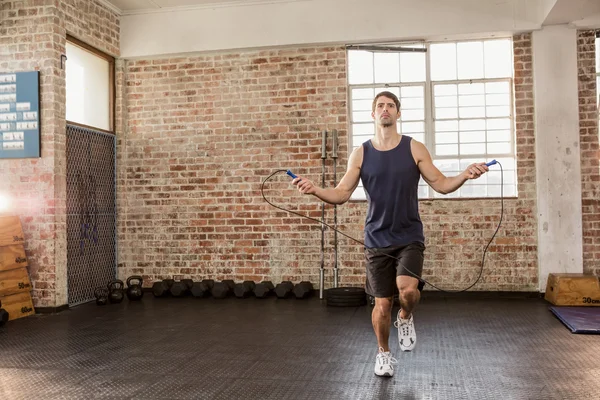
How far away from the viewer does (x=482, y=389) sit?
3.30 m

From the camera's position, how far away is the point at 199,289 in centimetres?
700

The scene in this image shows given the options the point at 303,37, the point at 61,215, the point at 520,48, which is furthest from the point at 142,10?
the point at 520,48

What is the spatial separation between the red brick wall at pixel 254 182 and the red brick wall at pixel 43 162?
1397 millimetres

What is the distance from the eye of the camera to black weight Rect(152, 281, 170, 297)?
7.07 meters

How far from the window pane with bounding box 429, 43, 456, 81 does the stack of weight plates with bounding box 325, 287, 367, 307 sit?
2746 millimetres

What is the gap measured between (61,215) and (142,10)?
9.58ft

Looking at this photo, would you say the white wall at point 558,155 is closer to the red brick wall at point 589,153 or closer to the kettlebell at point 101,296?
the red brick wall at point 589,153

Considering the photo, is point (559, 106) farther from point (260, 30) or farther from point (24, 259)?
point (24, 259)

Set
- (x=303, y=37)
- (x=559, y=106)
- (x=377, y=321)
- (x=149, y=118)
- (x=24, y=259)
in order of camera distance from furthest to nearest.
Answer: (x=149, y=118) < (x=303, y=37) < (x=559, y=106) < (x=24, y=259) < (x=377, y=321)

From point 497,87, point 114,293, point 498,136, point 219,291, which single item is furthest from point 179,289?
point 497,87

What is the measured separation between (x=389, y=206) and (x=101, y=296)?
4224mm

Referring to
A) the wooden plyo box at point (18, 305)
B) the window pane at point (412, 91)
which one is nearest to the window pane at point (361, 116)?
the window pane at point (412, 91)

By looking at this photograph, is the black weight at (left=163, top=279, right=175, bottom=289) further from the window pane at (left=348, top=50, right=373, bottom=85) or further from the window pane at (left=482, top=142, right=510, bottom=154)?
the window pane at (left=482, top=142, right=510, bottom=154)

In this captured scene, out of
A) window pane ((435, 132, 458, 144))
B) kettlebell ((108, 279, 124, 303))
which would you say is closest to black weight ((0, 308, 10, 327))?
kettlebell ((108, 279, 124, 303))
